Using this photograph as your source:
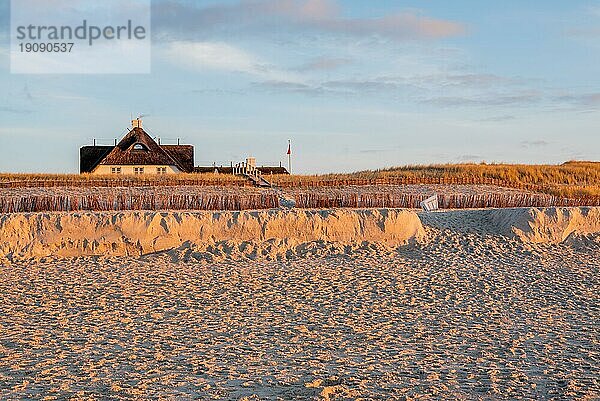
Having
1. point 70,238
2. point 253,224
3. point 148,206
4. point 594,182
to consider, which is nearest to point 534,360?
point 253,224

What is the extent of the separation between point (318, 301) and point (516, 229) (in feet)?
23.7

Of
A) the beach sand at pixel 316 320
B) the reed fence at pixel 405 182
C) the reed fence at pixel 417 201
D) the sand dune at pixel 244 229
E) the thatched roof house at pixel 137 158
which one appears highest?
the thatched roof house at pixel 137 158

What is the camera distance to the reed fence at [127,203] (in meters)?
19.8

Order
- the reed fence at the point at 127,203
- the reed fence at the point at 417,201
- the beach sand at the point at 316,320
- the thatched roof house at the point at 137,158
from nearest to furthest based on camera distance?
the beach sand at the point at 316,320 < the reed fence at the point at 127,203 < the reed fence at the point at 417,201 < the thatched roof house at the point at 137,158

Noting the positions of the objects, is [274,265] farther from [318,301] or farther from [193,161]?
[193,161]

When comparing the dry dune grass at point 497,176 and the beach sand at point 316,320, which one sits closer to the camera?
the beach sand at point 316,320

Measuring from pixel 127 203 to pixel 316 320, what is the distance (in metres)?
11.8

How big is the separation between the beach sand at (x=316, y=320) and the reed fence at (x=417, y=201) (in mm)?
5184

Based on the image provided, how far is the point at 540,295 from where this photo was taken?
11.8 meters

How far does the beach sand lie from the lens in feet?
22.8

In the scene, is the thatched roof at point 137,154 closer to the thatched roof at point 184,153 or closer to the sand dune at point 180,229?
the thatched roof at point 184,153

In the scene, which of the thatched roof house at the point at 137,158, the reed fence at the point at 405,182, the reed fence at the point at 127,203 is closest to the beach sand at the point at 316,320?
the reed fence at the point at 127,203

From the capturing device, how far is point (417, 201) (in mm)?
22219

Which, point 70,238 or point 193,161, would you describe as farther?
point 193,161
